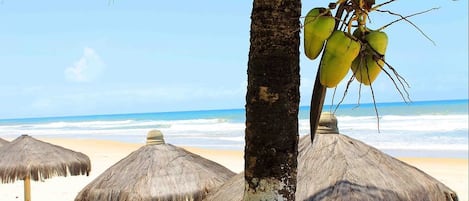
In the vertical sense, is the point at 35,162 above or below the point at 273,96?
below

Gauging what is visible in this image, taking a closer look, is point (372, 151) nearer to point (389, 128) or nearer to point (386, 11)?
point (386, 11)

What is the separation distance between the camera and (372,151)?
322 cm

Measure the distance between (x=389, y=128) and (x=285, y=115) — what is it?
25.9m

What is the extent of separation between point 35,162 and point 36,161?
0.02 metres

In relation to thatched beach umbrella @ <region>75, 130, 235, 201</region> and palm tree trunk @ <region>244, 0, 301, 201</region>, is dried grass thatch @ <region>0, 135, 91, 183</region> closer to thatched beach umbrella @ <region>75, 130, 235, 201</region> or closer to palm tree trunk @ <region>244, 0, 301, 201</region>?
thatched beach umbrella @ <region>75, 130, 235, 201</region>

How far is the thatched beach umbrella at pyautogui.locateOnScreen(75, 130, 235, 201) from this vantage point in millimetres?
4789

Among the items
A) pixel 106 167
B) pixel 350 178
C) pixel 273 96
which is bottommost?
pixel 106 167

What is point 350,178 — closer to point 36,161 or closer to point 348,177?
point 348,177

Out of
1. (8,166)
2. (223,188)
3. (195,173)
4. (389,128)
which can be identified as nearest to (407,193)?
(223,188)

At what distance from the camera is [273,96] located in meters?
1.16

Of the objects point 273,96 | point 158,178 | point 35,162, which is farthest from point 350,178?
point 35,162

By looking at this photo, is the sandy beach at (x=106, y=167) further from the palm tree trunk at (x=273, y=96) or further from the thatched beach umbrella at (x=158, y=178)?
the palm tree trunk at (x=273, y=96)

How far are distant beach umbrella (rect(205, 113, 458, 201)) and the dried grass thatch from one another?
4253 millimetres

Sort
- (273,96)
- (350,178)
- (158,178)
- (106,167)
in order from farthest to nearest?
(106,167), (158,178), (350,178), (273,96)
